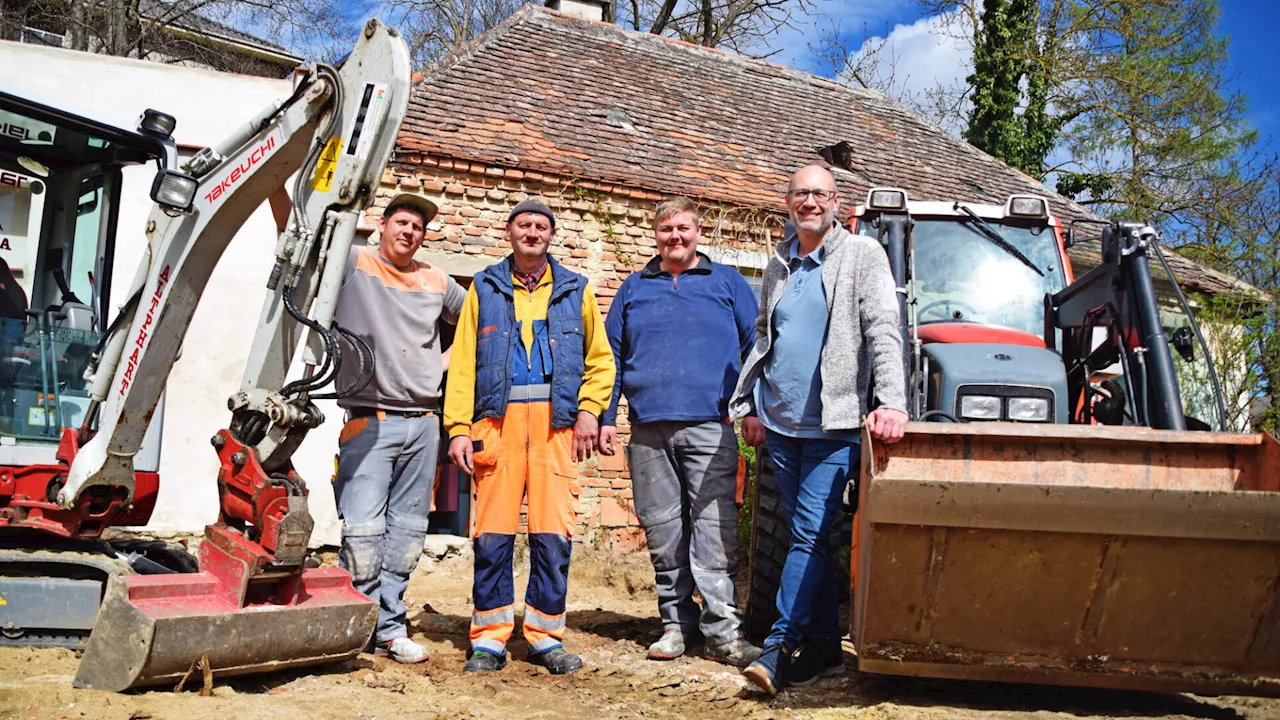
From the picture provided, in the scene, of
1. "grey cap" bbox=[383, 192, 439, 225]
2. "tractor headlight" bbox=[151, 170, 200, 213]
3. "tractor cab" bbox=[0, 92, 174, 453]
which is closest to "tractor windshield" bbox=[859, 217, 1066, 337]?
"grey cap" bbox=[383, 192, 439, 225]

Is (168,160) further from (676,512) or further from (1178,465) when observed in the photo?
(1178,465)

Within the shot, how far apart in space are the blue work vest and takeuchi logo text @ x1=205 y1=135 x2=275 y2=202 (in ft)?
3.56

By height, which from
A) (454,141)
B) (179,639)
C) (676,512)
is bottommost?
(179,639)

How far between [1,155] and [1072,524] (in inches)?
198

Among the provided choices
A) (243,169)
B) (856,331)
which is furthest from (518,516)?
(243,169)

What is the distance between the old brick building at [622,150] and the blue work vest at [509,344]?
178 inches

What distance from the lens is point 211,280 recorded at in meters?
8.56

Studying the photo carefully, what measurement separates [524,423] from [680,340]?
0.88 metres

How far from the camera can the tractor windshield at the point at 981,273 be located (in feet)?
19.5

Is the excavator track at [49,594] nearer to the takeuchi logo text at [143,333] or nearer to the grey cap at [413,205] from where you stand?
the takeuchi logo text at [143,333]

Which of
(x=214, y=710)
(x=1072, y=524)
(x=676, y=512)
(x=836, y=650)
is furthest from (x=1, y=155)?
(x=1072, y=524)

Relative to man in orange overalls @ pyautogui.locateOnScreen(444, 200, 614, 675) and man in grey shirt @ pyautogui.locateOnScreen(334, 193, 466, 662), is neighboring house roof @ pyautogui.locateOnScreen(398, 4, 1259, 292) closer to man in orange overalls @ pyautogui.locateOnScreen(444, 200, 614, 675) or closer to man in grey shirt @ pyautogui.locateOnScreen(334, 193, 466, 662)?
man in grey shirt @ pyautogui.locateOnScreen(334, 193, 466, 662)

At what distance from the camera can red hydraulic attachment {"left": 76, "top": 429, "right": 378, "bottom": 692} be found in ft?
12.2

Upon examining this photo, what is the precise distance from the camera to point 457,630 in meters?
5.77
